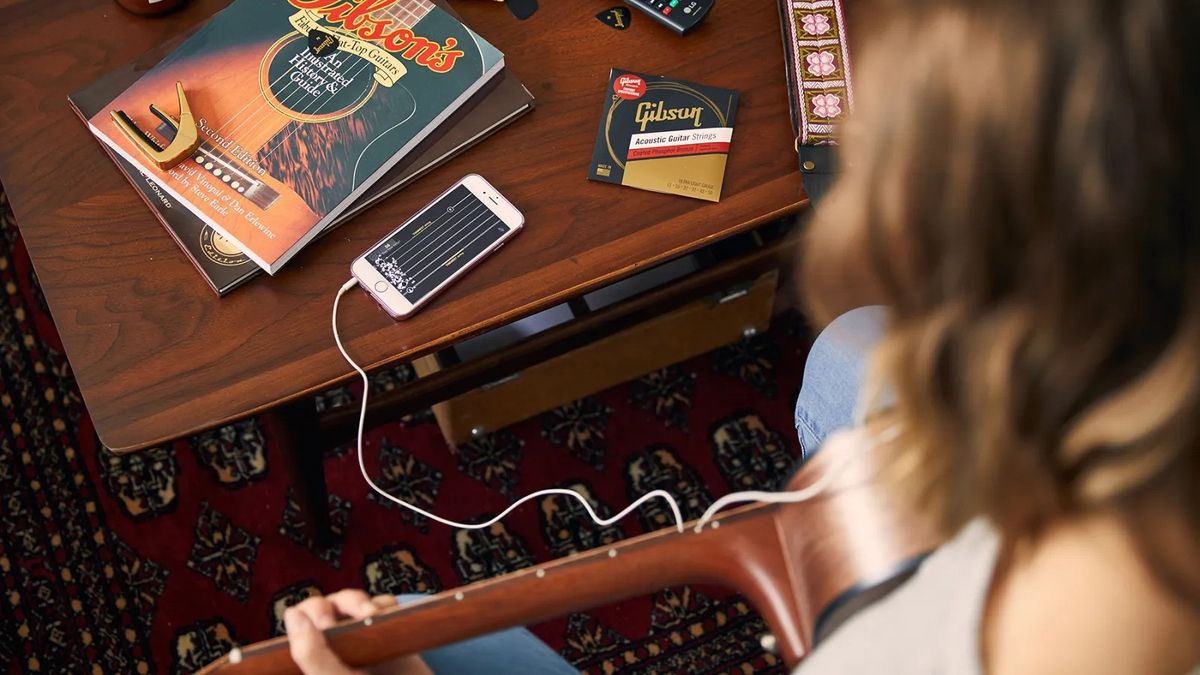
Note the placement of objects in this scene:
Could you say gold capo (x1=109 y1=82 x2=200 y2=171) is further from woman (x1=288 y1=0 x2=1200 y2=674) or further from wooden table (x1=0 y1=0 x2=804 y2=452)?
woman (x1=288 y1=0 x2=1200 y2=674)

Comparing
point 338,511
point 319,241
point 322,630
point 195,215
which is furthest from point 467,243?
point 338,511

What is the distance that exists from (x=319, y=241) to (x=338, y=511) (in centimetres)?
63

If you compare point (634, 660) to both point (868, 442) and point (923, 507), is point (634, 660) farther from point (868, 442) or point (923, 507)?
point (923, 507)

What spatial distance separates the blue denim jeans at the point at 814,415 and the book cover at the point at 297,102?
405 mm

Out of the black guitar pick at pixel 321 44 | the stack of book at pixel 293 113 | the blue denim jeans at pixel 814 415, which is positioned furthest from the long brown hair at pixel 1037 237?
the black guitar pick at pixel 321 44

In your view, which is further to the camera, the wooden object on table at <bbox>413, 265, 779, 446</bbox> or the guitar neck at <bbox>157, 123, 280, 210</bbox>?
the wooden object on table at <bbox>413, 265, 779, 446</bbox>

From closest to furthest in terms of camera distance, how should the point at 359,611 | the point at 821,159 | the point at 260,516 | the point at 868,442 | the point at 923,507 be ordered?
the point at 923,507 < the point at 868,442 < the point at 359,611 < the point at 821,159 < the point at 260,516

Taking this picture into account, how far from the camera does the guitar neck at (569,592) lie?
2.64 ft

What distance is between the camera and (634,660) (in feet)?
4.55

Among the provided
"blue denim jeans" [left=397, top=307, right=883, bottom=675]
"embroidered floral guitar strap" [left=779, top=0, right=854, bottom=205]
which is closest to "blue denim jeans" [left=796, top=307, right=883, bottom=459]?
"blue denim jeans" [left=397, top=307, right=883, bottom=675]

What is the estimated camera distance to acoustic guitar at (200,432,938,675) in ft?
2.51

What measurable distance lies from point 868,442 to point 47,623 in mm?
1231

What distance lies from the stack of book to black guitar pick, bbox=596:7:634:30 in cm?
13

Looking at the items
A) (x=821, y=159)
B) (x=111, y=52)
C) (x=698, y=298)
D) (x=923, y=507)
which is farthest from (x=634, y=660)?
(x=111, y=52)
